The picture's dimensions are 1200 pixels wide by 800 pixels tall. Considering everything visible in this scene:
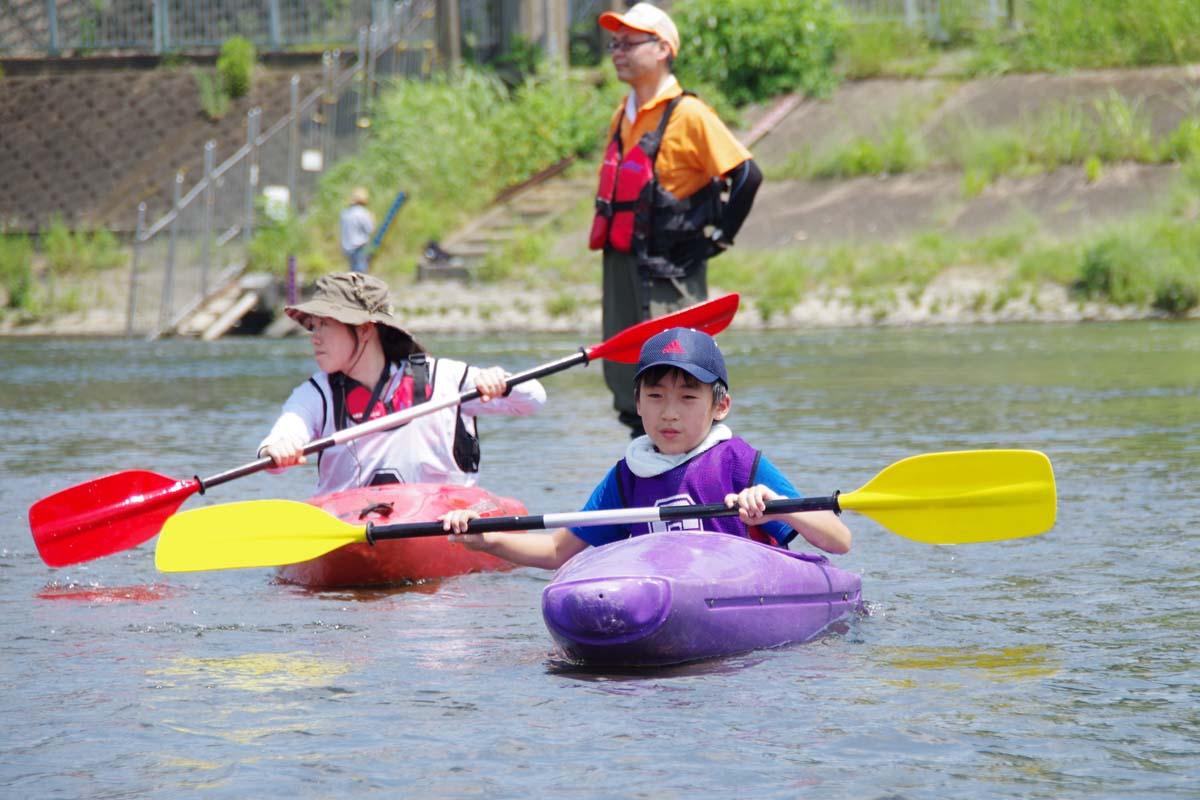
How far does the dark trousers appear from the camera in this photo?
25.5 ft

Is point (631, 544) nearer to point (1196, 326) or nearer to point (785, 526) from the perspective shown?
point (785, 526)

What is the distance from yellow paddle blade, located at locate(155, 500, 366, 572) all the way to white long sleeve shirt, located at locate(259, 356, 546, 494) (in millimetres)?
702

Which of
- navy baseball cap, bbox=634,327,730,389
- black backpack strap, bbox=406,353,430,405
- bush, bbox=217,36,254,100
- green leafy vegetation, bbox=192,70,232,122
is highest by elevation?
bush, bbox=217,36,254,100

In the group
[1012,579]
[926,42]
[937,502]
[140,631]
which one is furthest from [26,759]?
[926,42]

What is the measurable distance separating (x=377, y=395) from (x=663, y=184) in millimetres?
2090

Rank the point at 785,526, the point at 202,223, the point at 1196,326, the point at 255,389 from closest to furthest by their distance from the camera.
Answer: the point at 785,526, the point at 255,389, the point at 1196,326, the point at 202,223

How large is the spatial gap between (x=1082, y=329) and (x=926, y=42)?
27.6 feet

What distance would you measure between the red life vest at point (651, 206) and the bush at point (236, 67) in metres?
19.8

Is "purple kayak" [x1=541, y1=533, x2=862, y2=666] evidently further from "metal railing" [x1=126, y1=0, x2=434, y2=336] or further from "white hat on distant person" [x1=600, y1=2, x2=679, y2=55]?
"metal railing" [x1=126, y1=0, x2=434, y2=336]

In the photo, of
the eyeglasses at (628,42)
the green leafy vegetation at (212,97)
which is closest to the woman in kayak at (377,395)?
the eyeglasses at (628,42)

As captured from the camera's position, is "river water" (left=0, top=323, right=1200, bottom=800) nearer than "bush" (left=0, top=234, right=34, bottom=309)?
Yes

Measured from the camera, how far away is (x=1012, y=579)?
5.68 metres

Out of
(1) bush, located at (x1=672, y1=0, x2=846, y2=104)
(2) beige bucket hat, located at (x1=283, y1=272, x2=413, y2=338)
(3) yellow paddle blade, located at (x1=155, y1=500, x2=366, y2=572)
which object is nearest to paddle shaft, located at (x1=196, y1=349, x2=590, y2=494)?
(2) beige bucket hat, located at (x1=283, y1=272, x2=413, y2=338)

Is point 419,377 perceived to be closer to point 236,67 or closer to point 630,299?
point 630,299
